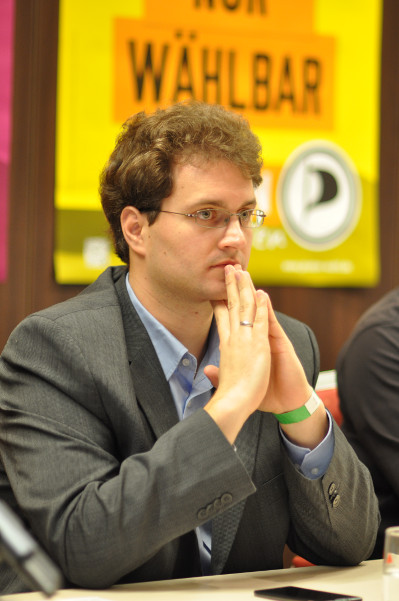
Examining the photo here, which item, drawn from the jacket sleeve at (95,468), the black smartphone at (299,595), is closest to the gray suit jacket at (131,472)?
the jacket sleeve at (95,468)

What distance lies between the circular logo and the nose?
4.35ft

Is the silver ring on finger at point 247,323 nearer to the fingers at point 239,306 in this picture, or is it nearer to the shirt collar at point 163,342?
the fingers at point 239,306

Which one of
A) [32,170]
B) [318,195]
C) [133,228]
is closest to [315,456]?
[133,228]

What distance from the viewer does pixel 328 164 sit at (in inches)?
128

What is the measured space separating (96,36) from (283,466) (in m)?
1.79

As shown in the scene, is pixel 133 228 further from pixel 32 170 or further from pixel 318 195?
pixel 318 195

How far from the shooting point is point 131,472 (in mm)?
1521

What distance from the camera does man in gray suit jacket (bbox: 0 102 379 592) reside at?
1513 millimetres

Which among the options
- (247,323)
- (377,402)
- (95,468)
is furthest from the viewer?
(377,402)

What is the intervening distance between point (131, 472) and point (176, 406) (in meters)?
0.36

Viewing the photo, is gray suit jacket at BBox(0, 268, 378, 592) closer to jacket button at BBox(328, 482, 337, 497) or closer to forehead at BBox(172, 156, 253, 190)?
jacket button at BBox(328, 482, 337, 497)

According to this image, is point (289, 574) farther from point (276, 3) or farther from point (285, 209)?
point (276, 3)

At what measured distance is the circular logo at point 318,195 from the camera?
3209mm

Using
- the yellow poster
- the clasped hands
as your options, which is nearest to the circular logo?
the yellow poster
